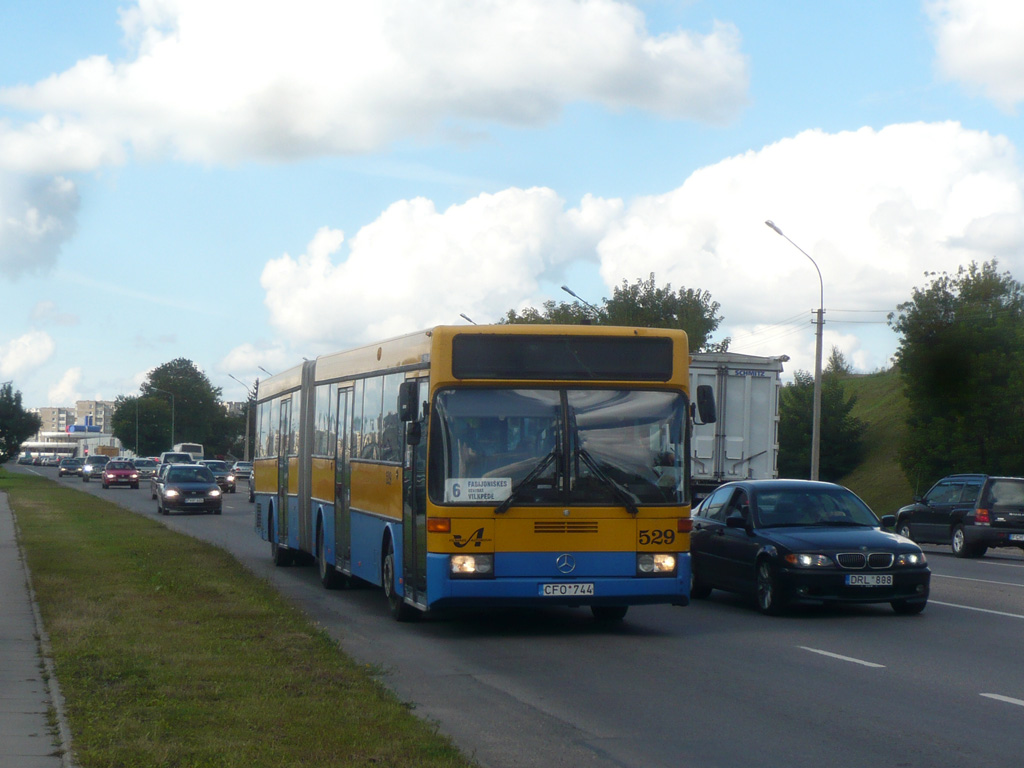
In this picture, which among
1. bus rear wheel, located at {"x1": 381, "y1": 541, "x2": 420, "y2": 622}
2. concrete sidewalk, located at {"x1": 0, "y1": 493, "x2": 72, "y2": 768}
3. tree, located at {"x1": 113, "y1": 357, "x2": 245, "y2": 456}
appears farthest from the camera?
tree, located at {"x1": 113, "y1": 357, "x2": 245, "y2": 456}

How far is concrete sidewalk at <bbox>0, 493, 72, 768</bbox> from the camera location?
698 centimetres

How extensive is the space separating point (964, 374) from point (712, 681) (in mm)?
51370

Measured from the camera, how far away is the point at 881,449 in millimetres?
72438

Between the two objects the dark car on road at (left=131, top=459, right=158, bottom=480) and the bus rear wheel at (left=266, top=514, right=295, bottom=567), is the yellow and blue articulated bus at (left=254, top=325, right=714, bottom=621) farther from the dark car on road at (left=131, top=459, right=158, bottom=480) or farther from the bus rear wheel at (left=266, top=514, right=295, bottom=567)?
the dark car on road at (left=131, top=459, right=158, bottom=480)

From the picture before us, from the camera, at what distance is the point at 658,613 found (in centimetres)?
1497

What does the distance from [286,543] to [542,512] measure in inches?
367

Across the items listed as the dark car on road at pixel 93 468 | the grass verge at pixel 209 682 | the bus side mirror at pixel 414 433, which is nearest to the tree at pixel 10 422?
the dark car on road at pixel 93 468

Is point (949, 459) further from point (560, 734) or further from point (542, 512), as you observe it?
point (560, 734)

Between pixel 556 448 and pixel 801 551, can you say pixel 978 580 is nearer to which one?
pixel 801 551

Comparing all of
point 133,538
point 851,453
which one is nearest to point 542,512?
point 133,538

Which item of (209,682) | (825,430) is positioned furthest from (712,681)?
(825,430)

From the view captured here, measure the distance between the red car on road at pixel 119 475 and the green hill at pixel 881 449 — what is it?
3711 centimetres

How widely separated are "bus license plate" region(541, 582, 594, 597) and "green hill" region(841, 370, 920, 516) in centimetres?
4918

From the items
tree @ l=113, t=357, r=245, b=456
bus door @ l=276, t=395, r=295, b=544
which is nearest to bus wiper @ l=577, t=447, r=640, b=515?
bus door @ l=276, t=395, r=295, b=544
